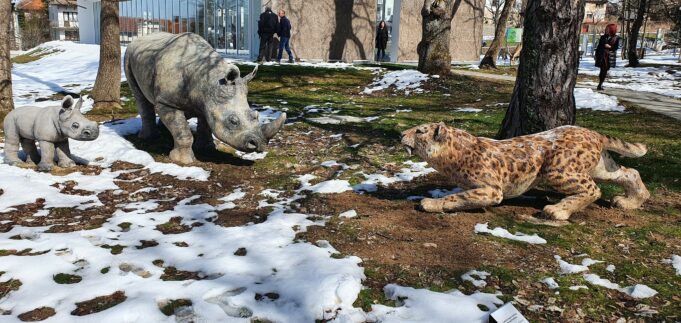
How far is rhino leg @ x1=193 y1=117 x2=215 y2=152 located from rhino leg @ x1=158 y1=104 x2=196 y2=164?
725 millimetres

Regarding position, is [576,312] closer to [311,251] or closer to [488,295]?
[488,295]

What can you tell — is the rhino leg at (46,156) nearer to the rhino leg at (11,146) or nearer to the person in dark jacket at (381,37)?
the rhino leg at (11,146)

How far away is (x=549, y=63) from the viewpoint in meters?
6.25

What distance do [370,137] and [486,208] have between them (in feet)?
12.5

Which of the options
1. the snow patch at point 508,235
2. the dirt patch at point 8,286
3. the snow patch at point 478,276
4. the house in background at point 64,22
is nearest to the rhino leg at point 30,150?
the dirt patch at point 8,286

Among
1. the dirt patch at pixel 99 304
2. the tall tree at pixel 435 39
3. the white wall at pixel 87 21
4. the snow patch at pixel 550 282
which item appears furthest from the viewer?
the white wall at pixel 87 21

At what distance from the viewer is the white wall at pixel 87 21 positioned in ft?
128

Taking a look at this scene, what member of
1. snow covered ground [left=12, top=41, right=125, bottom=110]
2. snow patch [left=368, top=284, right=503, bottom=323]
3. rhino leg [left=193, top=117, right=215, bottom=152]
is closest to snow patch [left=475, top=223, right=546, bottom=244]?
snow patch [left=368, top=284, right=503, bottom=323]

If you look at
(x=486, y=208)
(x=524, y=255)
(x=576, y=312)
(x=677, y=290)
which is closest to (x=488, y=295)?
(x=576, y=312)

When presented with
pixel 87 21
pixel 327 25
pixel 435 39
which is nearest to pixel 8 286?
pixel 435 39

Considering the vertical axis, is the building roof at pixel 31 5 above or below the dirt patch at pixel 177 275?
above

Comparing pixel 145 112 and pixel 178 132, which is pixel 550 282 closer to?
pixel 178 132

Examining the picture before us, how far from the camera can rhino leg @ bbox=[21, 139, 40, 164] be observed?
23.2ft

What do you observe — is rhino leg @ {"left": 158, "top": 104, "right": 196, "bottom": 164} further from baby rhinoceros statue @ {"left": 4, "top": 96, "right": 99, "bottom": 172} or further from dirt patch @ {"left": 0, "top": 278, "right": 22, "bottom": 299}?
dirt patch @ {"left": 0, "top": 278, "right": 22, "bottom": 299}
